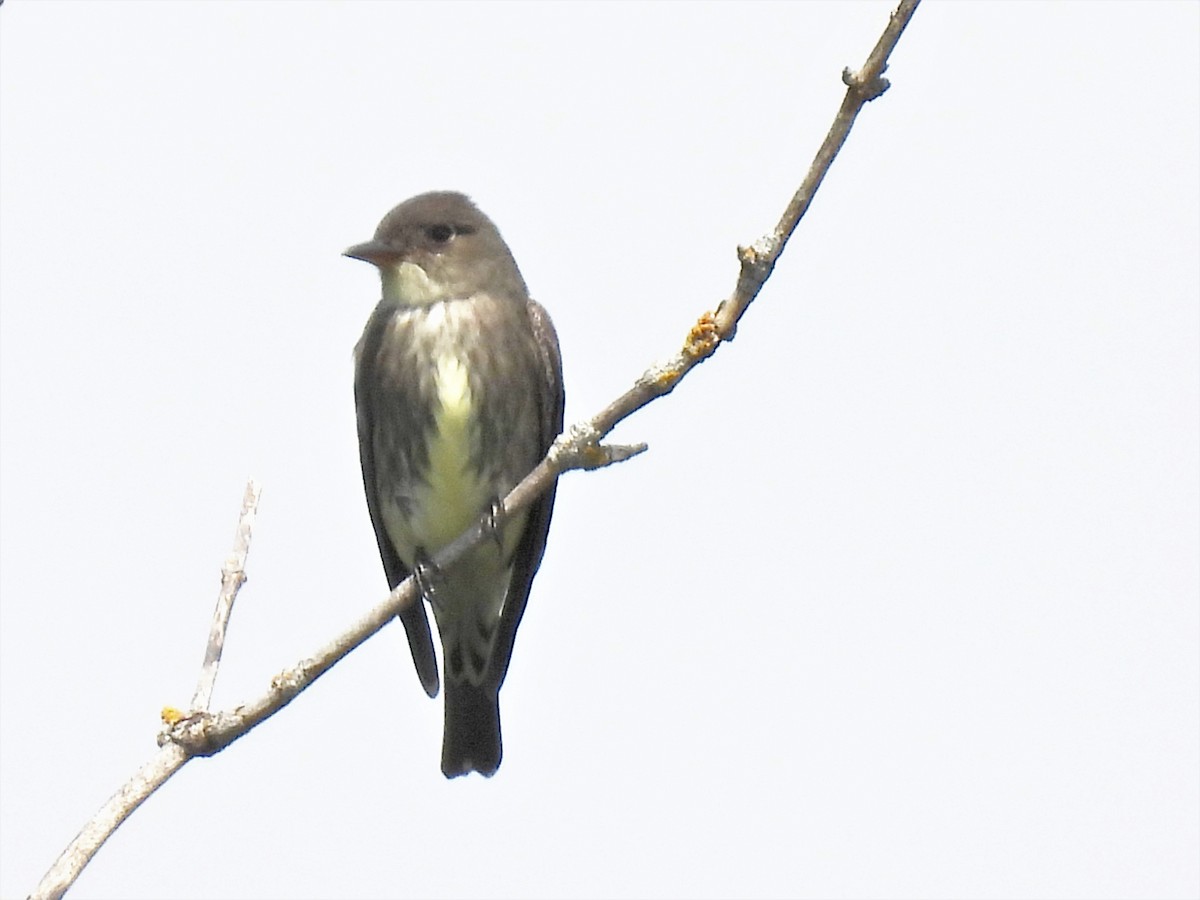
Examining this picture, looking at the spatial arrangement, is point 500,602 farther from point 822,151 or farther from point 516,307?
point 822,151

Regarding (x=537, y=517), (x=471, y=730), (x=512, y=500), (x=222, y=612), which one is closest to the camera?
(x=222, y=612)

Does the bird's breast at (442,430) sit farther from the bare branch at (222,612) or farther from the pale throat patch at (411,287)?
the bare branch at (222,612)

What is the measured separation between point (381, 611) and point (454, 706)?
299 centimetres

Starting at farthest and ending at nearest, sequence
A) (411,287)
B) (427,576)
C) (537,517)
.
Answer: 1. (537,517)
2. (411,287)
3. (427,576)

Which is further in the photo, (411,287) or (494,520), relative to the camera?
(411,287)

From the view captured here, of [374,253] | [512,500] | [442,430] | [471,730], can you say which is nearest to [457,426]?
[442,430]

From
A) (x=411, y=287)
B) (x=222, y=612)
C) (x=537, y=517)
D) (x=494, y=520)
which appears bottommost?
(x=222, y=612)

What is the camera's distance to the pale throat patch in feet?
26.7

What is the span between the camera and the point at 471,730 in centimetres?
862

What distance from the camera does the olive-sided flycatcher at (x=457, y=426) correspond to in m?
7.86

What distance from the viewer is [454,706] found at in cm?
862

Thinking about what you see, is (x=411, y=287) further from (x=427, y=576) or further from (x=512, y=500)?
(x=512, y=500)

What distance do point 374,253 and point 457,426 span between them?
0.86 meters

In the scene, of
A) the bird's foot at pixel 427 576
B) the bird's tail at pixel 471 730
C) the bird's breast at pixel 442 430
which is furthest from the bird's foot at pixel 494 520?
the bird's tail at pixel 471 730
